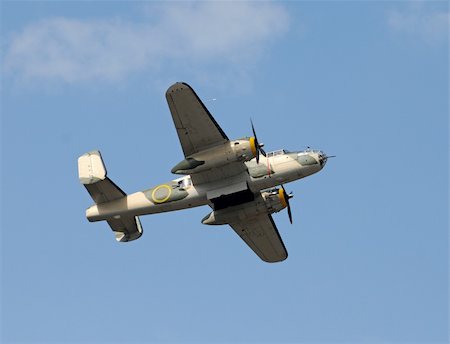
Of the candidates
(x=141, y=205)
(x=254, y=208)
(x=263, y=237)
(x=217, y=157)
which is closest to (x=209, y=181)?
(x=217, y=157)

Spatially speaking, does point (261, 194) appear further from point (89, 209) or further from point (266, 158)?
point (89, 209)

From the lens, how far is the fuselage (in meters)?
57.9

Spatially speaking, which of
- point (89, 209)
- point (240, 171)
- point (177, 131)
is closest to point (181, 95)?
point (177, 131)

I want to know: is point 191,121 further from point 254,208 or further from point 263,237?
point 263,237

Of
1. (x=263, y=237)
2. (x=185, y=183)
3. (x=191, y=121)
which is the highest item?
(x=191, y=121)

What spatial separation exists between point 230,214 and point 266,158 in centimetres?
452

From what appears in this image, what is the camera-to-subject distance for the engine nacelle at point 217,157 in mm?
56625

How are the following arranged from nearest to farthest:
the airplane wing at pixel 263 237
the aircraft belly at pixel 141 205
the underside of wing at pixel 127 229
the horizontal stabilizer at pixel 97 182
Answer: the aircraft belly at pixel 141 205, the horizontal stabilizer at pixel 97 182, the underside of wing at pixel 127 229, the airplane wing at pixel 263 237

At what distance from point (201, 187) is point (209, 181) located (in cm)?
62

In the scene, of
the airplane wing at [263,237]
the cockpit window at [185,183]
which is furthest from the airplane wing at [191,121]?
the airplane wing at [263,237]

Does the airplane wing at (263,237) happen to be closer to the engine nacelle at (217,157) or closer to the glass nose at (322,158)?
the glass nose at (322,158)

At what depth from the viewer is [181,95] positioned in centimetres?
5488

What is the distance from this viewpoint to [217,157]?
56.9 m

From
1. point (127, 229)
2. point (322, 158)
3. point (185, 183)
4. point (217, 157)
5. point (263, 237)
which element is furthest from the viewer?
point (263, 237)
